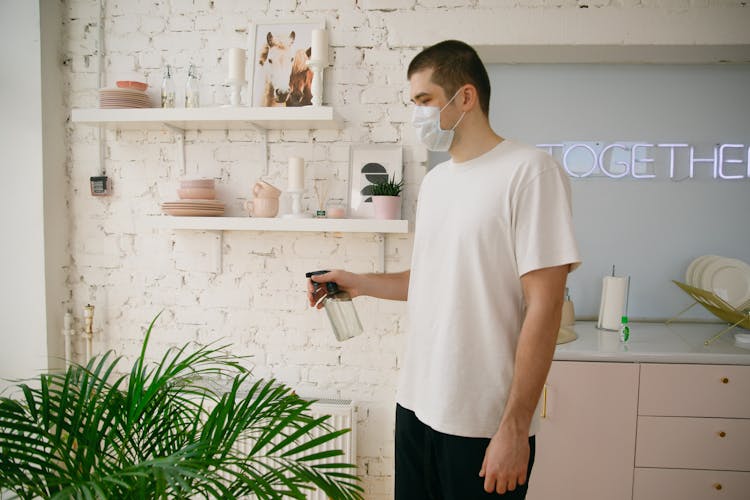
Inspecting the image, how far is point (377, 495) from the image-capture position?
2.26 m

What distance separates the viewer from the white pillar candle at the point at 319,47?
194 cm

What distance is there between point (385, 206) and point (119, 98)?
1170 mm

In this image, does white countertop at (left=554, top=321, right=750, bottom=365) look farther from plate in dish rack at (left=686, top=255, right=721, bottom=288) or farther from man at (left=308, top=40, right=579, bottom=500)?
man at (left=308, top=40, right=579, bottom=500)

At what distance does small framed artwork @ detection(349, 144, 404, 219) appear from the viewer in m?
2.11

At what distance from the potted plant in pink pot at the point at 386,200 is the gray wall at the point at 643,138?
Result: 81 centimetres

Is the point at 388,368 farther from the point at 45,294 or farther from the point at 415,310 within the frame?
the point at 45,294

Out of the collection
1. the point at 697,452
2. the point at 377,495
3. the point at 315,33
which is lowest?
the point at 377,495

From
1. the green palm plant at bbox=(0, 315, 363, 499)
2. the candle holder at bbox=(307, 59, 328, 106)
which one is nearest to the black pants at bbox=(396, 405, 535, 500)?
the green palm plant at bbox=(0, 315, 363, 499)

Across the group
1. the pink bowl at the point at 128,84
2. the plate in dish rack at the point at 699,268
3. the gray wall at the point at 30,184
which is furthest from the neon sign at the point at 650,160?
the gray wall at the point at 30,184

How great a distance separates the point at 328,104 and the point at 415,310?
3.80ft

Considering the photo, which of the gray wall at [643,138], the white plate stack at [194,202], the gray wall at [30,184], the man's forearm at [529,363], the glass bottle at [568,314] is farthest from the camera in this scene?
the gray wall at [643,138]

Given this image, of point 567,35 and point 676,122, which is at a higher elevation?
point 567,35

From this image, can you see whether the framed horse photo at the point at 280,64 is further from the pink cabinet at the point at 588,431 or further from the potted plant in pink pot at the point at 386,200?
the pink cabinet at the point at 588,431

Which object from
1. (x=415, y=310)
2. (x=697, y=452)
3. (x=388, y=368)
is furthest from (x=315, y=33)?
(x=697, y=452)
